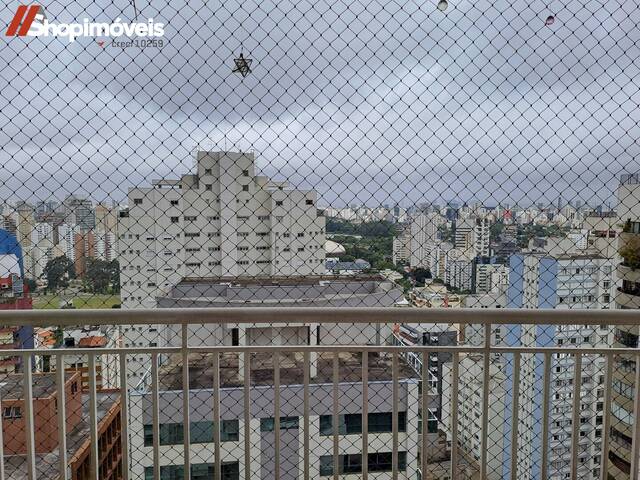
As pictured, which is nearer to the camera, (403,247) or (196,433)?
(196,433)

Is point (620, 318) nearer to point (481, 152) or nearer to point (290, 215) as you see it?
point (481, 152)

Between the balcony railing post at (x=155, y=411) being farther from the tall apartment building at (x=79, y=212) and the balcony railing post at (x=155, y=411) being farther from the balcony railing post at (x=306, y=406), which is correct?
the tall apartment building at (x=79, y=212)

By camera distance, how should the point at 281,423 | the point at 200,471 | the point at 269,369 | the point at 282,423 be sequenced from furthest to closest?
the point at 269,369
the point at 282,423
the point at 281,423
the point at 200,471

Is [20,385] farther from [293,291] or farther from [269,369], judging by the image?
[293,291]

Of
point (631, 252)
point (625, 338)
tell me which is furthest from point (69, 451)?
point (631, 252)

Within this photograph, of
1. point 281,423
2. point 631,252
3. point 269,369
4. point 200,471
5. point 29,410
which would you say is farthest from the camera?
point 631,252

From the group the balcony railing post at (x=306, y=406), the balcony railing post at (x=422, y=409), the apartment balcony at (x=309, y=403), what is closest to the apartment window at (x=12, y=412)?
the apartment balcony at (x=309, y=403)

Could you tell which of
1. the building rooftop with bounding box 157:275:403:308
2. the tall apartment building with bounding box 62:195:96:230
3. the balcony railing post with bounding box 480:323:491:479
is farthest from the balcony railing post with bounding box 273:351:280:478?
the tall apartment building with bounding box 62:195:96:230
